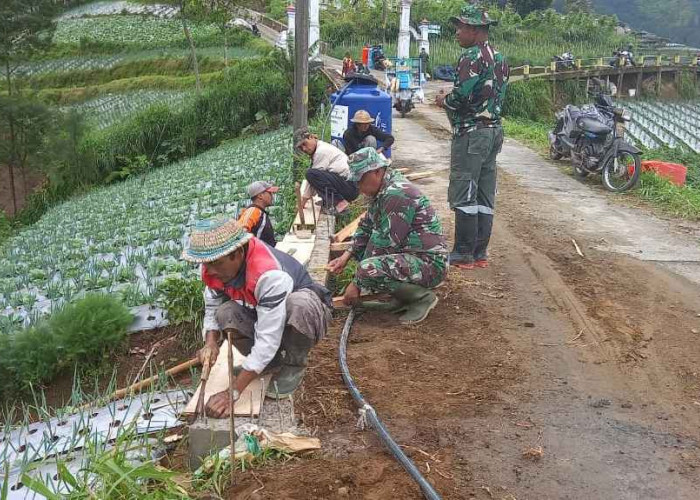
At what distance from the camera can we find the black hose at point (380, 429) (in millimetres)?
2480

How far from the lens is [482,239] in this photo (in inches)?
204

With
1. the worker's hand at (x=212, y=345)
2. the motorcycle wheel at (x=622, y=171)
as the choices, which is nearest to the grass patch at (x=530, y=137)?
the motorcycle wheel at (x=622, y=171)

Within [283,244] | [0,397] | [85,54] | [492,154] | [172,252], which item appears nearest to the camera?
[0,397]

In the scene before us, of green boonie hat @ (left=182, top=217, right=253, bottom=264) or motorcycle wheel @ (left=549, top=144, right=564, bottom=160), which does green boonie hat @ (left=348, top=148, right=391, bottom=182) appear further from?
motorcycle wheel @ (left=549, top=144, right=564, bottom=160)

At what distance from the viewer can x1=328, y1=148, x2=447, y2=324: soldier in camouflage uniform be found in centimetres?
405

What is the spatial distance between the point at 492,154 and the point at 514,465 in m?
2.83

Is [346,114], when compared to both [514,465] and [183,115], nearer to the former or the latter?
[514,465]

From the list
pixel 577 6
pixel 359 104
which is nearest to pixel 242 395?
pixel 359 104

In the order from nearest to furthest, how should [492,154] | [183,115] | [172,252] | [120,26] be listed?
[492,154], [172,252], [183,115], [120,26]

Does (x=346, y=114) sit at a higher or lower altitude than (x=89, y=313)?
higher

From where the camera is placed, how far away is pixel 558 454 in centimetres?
283

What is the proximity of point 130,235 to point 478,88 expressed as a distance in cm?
426

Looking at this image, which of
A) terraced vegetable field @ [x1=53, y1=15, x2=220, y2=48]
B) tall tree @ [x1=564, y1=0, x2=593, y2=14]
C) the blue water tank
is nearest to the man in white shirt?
the blue water tank

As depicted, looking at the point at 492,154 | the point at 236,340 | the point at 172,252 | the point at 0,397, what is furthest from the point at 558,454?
the point at 172,252
